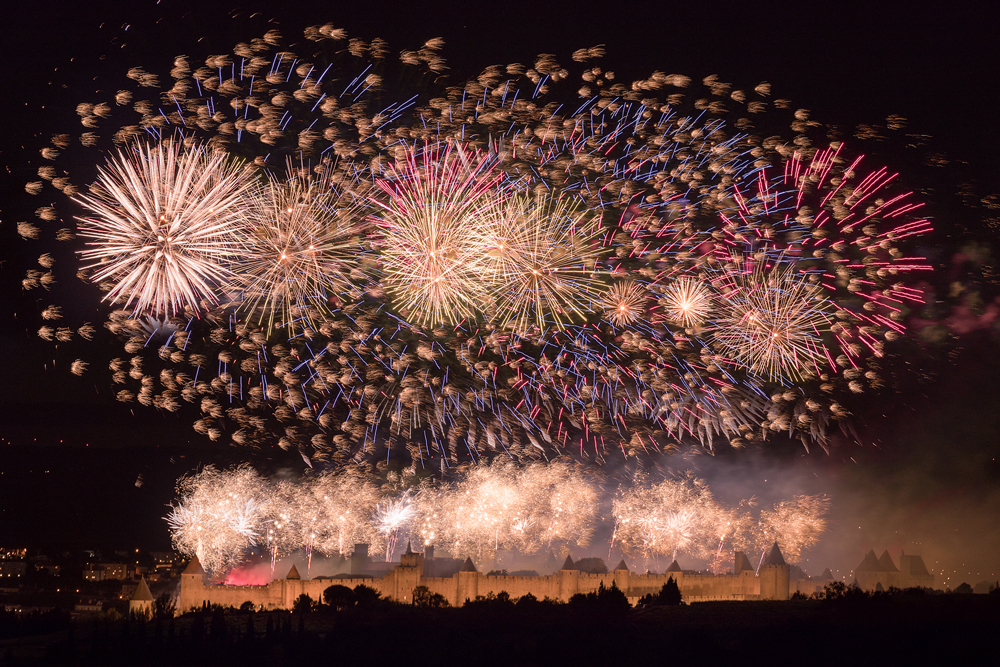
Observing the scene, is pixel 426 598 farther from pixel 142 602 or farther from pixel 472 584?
pixel 142 602

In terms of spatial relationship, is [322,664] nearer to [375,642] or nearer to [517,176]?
[375,642]

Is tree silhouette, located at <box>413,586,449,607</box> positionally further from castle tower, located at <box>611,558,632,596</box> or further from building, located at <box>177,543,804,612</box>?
castle tower, located at <box>611,558,632,596</box>

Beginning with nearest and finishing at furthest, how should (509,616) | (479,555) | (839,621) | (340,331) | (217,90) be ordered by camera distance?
1. (217,90)
2. (340,331)
3. (839,621)
4. (509,616)
5. (479,555)

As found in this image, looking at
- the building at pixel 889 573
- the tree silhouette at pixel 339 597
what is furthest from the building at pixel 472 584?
the building at pixel 889 573

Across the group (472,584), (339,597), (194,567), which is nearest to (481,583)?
(472,584)

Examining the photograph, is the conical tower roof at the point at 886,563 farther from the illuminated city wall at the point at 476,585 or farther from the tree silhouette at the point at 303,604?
the tree silhouette at the point at 303,604

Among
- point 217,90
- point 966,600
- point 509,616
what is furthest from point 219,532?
point 966,600

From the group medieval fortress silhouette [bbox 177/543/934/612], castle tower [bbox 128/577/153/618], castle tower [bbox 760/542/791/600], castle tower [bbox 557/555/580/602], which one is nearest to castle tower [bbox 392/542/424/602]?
medieval fortress silhouette [bbox 177/543/934/612]
